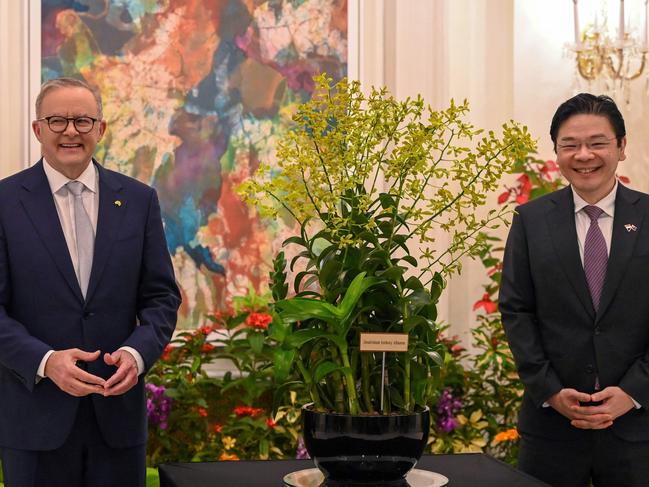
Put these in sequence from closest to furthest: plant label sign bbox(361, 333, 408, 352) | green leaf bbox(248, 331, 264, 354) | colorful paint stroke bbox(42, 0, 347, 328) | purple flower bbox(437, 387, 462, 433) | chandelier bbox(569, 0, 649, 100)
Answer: plant label sign bbox(361, 333, 408, 352) → green leaf bbox(248, 331, 264, 354) → purple flower bbox(437, 387, 462, 433) → colorful paint stroke bbox(42, 0, 347, 328) → chandelier bbox(569, 0, 649, 100)

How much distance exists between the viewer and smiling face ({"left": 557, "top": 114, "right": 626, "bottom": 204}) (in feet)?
8.31

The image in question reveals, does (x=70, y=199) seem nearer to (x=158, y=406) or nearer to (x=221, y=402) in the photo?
(x=158, y=406)

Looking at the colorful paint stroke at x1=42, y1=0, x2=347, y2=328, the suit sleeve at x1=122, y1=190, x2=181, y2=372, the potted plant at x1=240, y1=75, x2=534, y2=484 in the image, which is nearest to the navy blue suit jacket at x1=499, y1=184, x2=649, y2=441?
the potted plant at x1=240, y1=75, x2=534, y2=484

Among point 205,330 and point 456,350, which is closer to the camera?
point 205,330

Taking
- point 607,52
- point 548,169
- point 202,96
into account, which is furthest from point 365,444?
point 607,52

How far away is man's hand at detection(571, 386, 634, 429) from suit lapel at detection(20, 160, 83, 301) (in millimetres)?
1317

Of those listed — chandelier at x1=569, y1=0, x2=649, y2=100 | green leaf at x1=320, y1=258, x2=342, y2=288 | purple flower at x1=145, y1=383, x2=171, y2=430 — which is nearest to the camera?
green leaf at x1=320, y1=258, x2=342, y2=288

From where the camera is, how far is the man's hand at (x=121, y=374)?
2.21m

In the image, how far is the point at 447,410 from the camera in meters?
3.96

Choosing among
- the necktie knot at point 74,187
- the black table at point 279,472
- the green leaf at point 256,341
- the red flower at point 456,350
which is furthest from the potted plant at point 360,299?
the red flower at point 456,350

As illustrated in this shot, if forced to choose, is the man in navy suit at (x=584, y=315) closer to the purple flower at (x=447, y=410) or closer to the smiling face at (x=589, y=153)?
the smiling face at (x=589, y=153)

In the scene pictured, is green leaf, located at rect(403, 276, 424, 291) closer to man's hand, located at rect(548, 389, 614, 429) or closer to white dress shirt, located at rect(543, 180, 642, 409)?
man's hand, located at rect(548, 389, 614, 429)

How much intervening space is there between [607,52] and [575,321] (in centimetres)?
237

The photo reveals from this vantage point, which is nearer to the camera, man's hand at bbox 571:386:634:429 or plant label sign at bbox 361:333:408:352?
plant label sign at bbox 361:333:408:352
